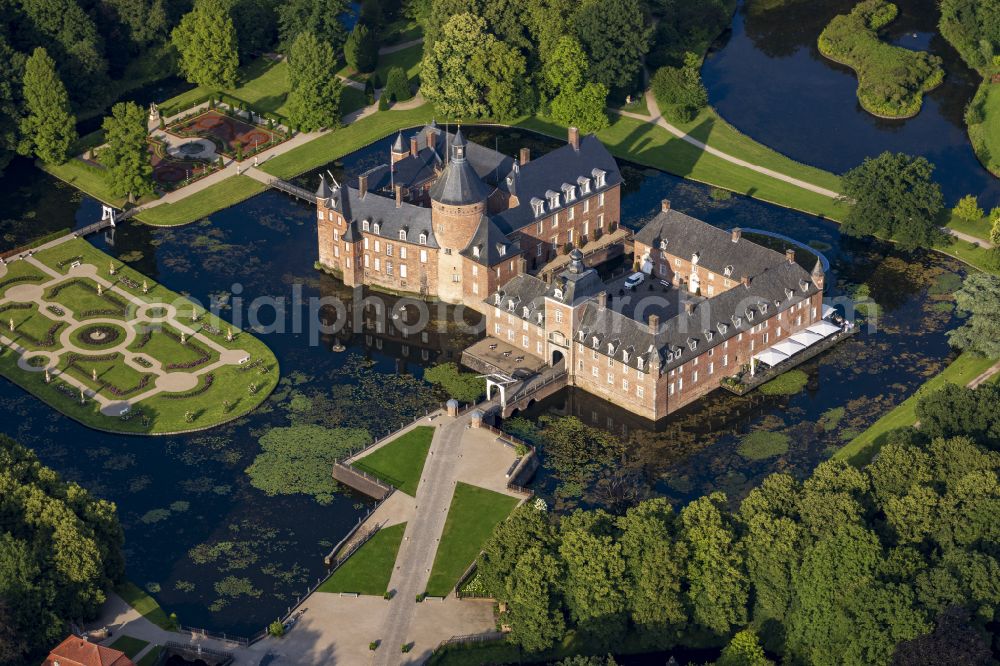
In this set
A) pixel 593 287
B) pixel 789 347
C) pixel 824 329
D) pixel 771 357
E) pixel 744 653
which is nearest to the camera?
pixel 744 653

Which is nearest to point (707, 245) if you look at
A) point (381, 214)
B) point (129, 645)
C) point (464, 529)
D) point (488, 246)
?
point (488, 246)

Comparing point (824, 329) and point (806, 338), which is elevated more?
point (824, 329)

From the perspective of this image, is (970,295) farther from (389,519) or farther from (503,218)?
(389,519)

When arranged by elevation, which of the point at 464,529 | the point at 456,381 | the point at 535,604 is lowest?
the point at 464,529

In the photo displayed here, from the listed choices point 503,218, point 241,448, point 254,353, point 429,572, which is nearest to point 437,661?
point 429,572

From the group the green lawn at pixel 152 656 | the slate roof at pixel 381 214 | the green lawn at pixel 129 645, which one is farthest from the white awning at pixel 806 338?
the green lawn at pixel 129 645

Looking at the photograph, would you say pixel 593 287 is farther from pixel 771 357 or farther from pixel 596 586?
pixel 596 586
